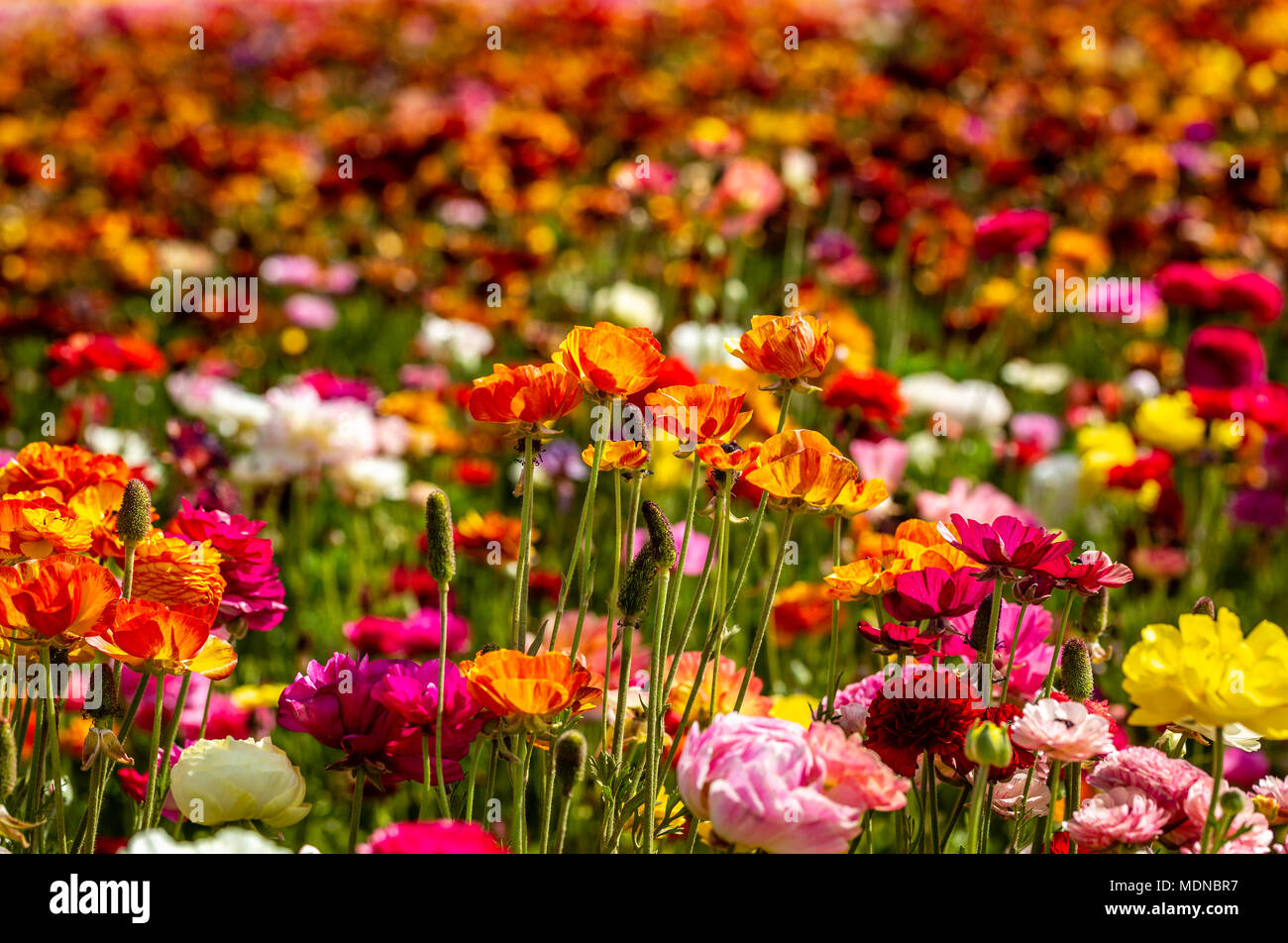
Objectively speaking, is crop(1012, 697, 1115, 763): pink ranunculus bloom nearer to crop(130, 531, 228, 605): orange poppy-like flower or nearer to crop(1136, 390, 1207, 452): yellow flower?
crop(130, 531, 228, 605): orange poppy-like flower

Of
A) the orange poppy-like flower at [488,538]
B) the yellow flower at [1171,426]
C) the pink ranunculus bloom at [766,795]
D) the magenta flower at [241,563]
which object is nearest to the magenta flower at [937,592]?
the pink ranunculus bloom at [766,795]

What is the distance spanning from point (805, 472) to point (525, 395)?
21 centimetres

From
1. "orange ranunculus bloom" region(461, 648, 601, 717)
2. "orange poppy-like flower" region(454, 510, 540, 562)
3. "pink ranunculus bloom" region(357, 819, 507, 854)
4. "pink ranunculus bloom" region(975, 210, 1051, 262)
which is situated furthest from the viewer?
"pink ranunculus bloom" region(975, 210, 1051, 262)

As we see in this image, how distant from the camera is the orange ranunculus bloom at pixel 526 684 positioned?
2.64ft

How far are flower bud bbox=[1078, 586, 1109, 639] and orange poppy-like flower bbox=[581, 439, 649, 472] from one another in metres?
0.38

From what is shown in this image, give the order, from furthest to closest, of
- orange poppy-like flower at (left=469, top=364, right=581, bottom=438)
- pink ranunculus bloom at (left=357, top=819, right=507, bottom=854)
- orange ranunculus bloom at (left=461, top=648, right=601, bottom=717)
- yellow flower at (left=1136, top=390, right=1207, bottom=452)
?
yellow flower at (left=1136, top=390, right=1207, bottom=452)
orange poppy-like flower at (left=469, top=364, right=581, bottom=438)
orange ranunculus bloom at (left=461, top=648, right=601, bottom=717)
pink ranunculus bloom at (left=357, top=819, right=507, bottom=854)

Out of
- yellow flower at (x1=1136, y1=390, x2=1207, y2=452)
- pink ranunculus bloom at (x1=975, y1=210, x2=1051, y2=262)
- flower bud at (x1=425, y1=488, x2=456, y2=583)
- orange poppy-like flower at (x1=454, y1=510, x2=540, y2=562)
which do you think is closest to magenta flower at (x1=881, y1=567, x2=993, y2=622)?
flower bud at (x1=425, y1=488, x2=456, y2=583)

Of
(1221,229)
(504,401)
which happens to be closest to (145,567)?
(504,401)

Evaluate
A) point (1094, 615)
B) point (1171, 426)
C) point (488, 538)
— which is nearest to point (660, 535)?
point (1094, 615)

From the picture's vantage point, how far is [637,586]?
0.92m

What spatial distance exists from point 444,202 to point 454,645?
100 inches

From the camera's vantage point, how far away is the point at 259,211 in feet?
14.2

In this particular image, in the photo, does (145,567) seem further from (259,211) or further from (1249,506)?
(259,211)

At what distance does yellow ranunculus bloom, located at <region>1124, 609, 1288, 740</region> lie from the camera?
0.77 meters
